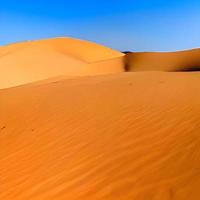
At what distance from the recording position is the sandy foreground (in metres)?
3.39

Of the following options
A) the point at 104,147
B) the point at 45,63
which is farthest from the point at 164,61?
the point at 104,147

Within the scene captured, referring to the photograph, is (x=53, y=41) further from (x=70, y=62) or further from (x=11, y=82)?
(x=11, y=82)

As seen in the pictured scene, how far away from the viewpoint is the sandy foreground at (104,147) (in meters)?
3.39

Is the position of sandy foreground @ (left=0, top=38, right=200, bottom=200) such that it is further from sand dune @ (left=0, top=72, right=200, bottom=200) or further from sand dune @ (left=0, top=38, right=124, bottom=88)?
sand dune @ (left=0, top=38, right=124, bottom=88)

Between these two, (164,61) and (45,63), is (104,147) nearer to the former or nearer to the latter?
(45,63)

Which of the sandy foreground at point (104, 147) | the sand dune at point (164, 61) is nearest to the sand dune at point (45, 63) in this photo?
the sand dune at point (164, 61)

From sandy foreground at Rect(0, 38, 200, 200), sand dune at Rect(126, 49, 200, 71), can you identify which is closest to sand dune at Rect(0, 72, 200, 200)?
sandy foreground at Rect(0, 38, 200, 200)

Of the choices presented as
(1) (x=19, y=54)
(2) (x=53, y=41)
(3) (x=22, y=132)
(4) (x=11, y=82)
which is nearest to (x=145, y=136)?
(3) (x=22, y=132)

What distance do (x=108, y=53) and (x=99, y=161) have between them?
34.1 meters

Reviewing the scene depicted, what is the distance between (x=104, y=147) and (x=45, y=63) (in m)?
20.0

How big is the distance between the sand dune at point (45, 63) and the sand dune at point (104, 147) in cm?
1166

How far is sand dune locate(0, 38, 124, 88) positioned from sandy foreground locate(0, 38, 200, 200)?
1164 centimetres

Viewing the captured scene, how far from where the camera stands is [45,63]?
23531 mm

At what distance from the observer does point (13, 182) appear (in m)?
3.87
